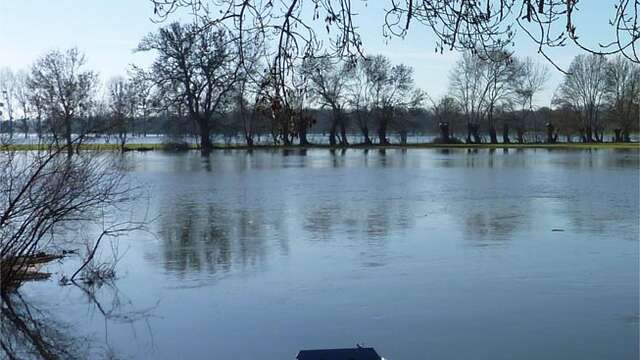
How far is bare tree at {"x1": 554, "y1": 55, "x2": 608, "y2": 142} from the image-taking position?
233 ft

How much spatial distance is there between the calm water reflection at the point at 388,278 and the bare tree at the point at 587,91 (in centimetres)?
5295

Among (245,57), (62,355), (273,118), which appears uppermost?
(245,57)

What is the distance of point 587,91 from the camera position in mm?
72125

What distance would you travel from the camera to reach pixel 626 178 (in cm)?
2688

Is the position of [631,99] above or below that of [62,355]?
above

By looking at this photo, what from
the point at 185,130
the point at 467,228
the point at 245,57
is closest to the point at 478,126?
the point at 185,130

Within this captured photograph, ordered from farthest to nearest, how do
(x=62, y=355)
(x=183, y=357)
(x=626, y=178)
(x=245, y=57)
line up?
(x=626, y=178), (x=62, y=355), (x=183, y=357), (x=245, y=57)

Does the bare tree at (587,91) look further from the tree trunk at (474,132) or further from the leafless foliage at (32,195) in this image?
the leafless foliage at (32,195)

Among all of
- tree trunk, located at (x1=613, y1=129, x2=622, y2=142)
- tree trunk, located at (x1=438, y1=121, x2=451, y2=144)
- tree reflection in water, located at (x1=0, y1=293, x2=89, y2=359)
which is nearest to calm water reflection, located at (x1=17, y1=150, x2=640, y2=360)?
tree reflection in water, located at (x1=0, y1=293, x2=89, y2=359)

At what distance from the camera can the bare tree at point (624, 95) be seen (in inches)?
2712

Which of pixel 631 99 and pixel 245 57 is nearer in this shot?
pixel 245 57

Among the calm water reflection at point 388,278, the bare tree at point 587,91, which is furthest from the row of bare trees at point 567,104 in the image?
the calm water reflection at point 388,278

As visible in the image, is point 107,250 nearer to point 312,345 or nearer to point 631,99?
point 312,345

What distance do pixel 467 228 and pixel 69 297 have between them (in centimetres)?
802
